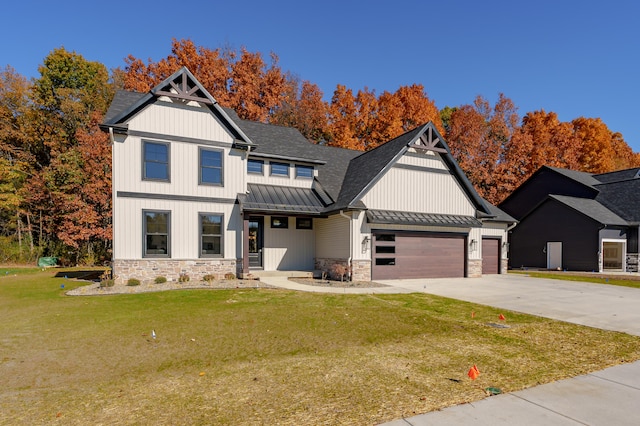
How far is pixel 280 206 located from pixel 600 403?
12945 millimetres

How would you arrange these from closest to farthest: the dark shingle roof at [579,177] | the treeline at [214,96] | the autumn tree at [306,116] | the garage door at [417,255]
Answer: the garage door at [417,255], the treeline at [214,96], the dark shingle roof at [579,177], the autumn tree at [306,116]

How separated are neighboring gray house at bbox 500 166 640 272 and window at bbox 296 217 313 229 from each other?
64.1ft

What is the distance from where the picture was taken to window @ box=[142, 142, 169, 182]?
14.1 metres

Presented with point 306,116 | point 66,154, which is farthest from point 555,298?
point 66,154

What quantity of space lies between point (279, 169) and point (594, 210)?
2332 centimetres

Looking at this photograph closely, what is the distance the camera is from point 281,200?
1616cm

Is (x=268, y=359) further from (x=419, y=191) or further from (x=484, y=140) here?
(x=484, y=140)

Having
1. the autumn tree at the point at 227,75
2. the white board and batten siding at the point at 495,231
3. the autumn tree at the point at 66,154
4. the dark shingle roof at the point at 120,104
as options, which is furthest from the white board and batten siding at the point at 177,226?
the autumn tree at the point at 227,75

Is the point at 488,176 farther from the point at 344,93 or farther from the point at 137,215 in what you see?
the point at 137,215

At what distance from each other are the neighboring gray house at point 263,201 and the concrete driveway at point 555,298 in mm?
2047

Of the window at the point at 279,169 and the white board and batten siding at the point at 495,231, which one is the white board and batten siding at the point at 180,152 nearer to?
the window at the point at 279,169

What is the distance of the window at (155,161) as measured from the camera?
14125 mm

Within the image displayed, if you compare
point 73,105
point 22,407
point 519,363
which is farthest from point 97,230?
point 519,363

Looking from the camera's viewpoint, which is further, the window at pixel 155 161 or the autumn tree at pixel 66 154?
the autumn tree at pixel 66 154
